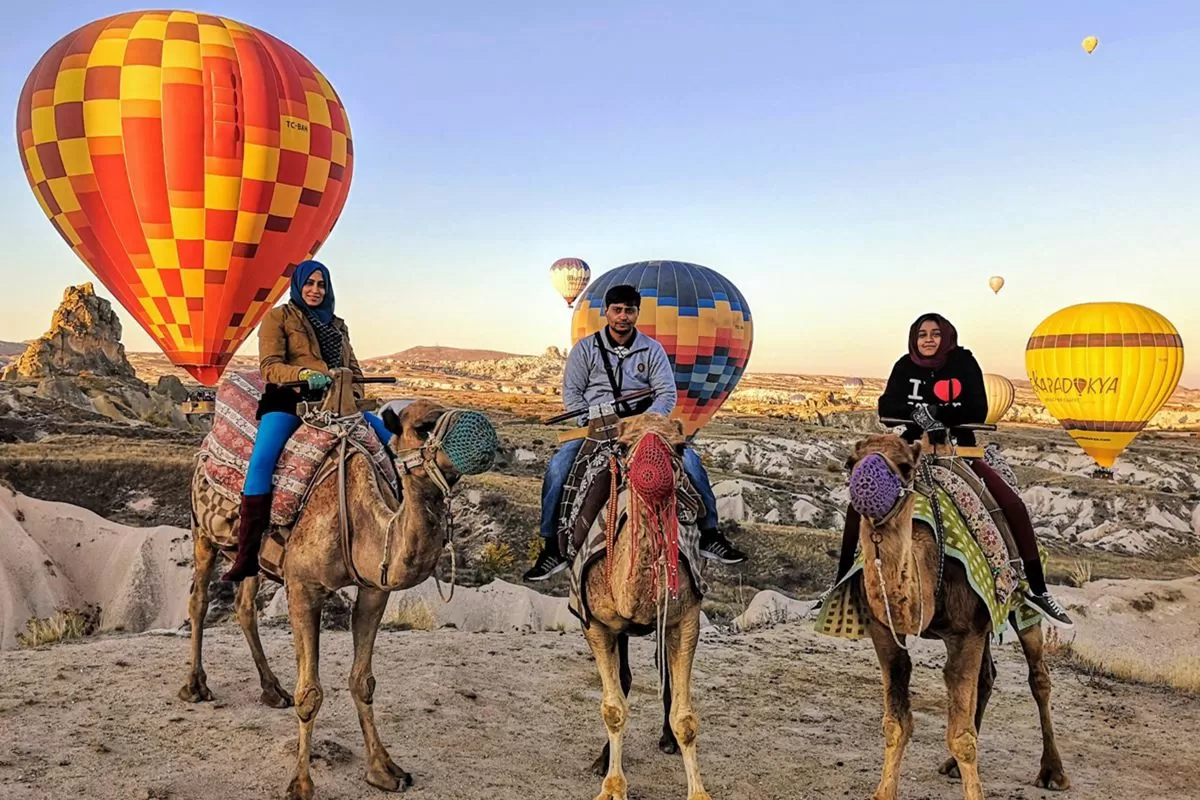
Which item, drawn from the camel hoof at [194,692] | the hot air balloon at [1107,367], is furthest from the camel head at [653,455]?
the hot air balloon at [1107,367]

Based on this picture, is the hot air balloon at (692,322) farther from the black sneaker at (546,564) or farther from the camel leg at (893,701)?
the camel leg at (893,701)

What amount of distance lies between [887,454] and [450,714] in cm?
551

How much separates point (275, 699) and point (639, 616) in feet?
15.8

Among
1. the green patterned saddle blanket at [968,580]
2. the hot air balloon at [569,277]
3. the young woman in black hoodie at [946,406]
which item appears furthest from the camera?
the hot air balloon at [569,277]

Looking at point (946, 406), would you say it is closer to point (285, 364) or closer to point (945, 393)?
point (945, 393)

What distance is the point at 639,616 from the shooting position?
5621 millimetres

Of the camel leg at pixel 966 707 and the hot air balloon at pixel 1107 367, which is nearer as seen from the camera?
the camel leg at pixel 966 707

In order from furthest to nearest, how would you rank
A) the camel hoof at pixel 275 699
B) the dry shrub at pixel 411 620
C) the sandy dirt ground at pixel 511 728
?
the dry shrub at pixel 411 620 < the camel hoof at pixel 275 699 < the sandy dirt ground at pixel 511 728

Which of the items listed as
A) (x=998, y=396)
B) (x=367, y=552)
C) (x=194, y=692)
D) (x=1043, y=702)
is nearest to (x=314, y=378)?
(x=367, y=552)

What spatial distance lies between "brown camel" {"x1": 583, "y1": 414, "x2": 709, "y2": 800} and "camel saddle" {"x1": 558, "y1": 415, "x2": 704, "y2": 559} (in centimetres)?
31

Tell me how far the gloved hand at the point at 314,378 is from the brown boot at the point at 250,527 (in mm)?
983

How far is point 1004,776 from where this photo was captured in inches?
291

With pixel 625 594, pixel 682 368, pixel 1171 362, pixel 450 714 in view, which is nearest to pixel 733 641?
pixel 450 714

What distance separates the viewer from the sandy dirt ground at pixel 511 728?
22.6ft
